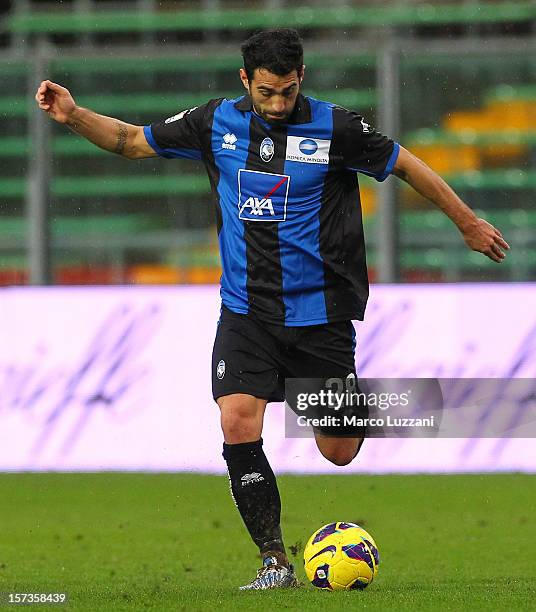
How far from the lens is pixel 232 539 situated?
7.68 m

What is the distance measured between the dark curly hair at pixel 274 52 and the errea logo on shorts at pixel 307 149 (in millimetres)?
302

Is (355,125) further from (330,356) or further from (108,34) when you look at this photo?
(108,34)

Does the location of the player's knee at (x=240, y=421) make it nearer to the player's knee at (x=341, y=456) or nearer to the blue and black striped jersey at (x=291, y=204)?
the blue and black striped jersey at (x=291, y=204)

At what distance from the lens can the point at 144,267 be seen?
38.7ft

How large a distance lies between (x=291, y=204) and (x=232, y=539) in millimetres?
2759

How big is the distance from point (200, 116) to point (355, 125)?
25.0 inches

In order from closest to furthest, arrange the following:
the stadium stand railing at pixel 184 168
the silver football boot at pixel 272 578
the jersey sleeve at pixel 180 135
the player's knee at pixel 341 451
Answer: the silver football boot at pixel 272 578 → the jersey sleeve at pixel 180 135 → the player's knee at pixel 341 451 → the stadium stand railing at pixel 184 168

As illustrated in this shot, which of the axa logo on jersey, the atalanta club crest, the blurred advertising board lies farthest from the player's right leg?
Answer: the blurred advertising board

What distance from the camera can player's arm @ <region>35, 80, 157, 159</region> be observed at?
554cm

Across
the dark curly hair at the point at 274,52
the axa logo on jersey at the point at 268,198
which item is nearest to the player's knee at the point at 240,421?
the axa logo on jersey at the point at 268,198

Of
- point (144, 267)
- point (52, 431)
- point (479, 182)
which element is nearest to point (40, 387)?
point (52, 431)

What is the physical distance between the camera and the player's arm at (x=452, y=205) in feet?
17.9

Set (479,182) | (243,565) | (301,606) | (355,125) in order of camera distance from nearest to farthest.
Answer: (301,606), (355,125), (243,565), (479,182)

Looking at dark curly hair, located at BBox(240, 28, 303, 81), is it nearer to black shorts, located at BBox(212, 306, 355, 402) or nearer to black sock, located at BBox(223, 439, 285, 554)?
black shorts, located at BBox(212, 306, 355, 402)
